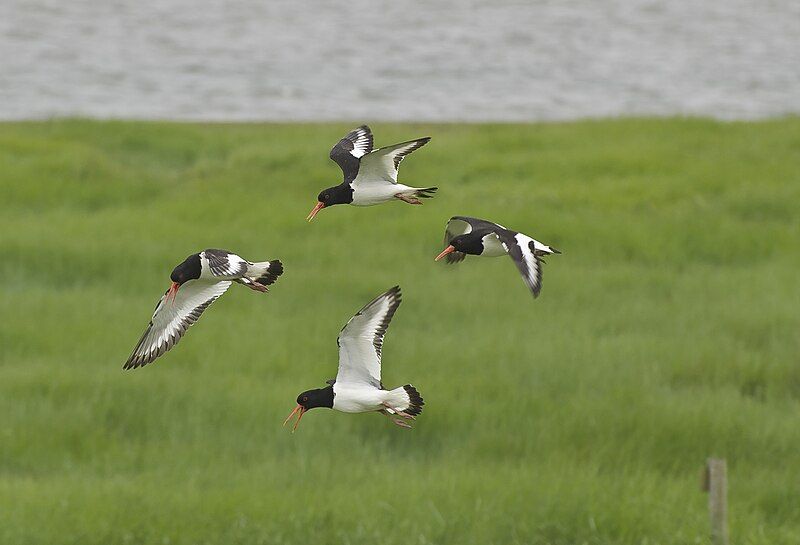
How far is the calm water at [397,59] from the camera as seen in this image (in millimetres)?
44250

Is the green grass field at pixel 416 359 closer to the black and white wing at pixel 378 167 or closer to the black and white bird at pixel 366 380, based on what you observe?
the black and white bird at pixel 366 380

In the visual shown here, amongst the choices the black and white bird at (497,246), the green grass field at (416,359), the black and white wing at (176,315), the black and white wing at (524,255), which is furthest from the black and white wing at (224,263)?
the green grass field at (416,359)

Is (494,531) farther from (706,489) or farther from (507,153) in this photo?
(507,153)

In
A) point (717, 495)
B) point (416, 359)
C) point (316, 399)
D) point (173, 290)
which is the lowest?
point (416, 359)

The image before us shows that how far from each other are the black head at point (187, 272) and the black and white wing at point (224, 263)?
0.08 meters

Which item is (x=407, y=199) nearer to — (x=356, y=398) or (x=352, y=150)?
(x=356, y=398)

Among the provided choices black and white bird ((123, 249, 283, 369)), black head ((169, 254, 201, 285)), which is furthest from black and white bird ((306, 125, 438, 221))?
black head ((169, 254, 201, 285))

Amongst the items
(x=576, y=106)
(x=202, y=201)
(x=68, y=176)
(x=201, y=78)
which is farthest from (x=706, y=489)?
(x=201, y=78)

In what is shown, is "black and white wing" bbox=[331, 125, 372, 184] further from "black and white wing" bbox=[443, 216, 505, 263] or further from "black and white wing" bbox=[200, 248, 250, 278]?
"black and white wing" bbox=[200, 248, 250, 278]

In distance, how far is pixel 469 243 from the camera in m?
4.42

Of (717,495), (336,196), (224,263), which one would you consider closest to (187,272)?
(224,263)

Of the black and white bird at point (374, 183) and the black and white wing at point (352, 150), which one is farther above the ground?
the black and white bird at point (374, 183)

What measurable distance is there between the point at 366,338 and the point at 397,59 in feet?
162

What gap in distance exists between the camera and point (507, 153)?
31.2 metres
